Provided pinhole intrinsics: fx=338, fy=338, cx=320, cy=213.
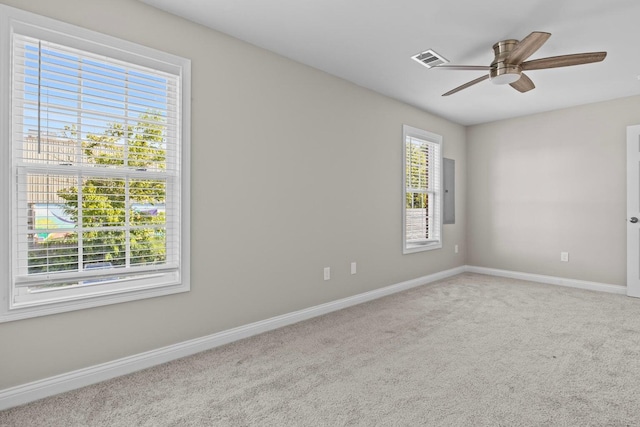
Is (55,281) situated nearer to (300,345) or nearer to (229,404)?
(229,404)

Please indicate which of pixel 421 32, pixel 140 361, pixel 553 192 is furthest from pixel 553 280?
pixel 140 361

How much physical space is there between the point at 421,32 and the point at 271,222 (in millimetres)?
1983

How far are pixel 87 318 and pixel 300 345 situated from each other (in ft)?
4.82

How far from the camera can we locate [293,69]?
3.21 meters

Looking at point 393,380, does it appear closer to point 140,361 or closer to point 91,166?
point 140,361

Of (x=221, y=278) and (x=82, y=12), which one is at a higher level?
(x=82, y=12)

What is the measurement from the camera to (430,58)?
301cm

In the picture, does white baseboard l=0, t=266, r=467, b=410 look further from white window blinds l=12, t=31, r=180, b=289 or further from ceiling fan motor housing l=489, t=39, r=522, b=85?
ceiling fan motor housing l=489, t=39, r=522, b=85

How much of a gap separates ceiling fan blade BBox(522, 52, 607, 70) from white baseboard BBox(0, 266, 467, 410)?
8.96 feet

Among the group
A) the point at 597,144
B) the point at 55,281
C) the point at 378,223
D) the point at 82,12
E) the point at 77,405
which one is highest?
the point at 82,12

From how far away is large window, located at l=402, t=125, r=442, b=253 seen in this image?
4.64 metres

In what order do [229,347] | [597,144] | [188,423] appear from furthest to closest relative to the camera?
[597,144], [229,347], [188,423]

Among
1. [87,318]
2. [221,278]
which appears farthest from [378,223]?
[87,318]

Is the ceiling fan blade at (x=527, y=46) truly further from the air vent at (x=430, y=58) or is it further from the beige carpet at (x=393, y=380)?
the beige carpet at (x=393, y=380)
